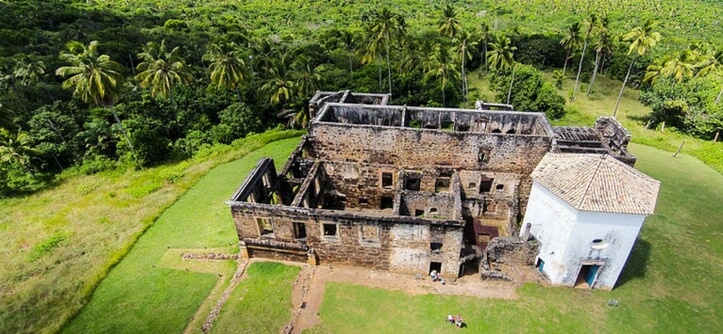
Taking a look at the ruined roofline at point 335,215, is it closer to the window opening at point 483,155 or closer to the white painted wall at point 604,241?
the white painted wall at point 604,241

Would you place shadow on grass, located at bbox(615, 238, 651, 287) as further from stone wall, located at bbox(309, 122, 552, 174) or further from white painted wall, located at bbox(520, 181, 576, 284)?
stone wall, located at bbox(309, 122, 552, 174)

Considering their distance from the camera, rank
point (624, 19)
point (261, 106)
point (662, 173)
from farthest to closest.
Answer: point (624, 19) → point (261, 106) → point (662, 173)

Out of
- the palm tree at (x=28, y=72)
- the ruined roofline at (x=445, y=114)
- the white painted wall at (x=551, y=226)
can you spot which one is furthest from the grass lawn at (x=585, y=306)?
the palm tree at (x=28, y=72)

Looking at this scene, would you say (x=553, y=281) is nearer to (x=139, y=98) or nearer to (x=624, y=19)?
(x=139, y=98)

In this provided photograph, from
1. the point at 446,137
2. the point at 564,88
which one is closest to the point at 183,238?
the point at 446,137

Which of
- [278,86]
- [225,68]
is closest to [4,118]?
[225,68]

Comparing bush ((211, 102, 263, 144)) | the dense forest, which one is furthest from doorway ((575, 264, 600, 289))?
bush ((211, 102, 263, 144))
